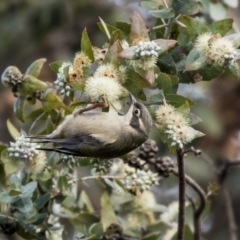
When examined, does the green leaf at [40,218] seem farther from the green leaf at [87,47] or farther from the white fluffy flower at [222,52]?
the white fluffy flower at [222,52]

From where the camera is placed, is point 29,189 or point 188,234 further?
point 188,234

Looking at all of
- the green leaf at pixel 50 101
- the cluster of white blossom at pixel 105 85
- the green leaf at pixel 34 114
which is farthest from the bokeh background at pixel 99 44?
the cluster of white blossom at pixel 105 85

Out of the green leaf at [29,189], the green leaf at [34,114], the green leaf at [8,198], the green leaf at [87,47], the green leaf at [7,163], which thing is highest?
the green leaf at [87,47]

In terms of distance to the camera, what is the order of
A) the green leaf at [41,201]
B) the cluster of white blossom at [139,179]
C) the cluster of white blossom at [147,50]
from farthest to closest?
the cluster of white blossom at [139,179] → the green leaf at [41,201] → the cluster of white blossom at [147,50]

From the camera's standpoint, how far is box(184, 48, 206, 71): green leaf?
2467mm

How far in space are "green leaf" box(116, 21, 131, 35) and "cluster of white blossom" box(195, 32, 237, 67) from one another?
267 mm

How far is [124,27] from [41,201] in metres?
0.69

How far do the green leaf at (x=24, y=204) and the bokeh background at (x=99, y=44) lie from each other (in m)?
2.97

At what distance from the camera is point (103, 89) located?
2430 millimetres

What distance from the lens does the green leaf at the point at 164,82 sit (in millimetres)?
2461

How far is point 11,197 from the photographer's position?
2.68m

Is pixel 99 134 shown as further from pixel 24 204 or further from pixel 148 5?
pixel 148 5

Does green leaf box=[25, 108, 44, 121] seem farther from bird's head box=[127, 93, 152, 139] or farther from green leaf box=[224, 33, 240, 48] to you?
green leaf box=[224, 33, 240, 48]

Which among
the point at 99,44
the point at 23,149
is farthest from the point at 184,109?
the point at 99,44
